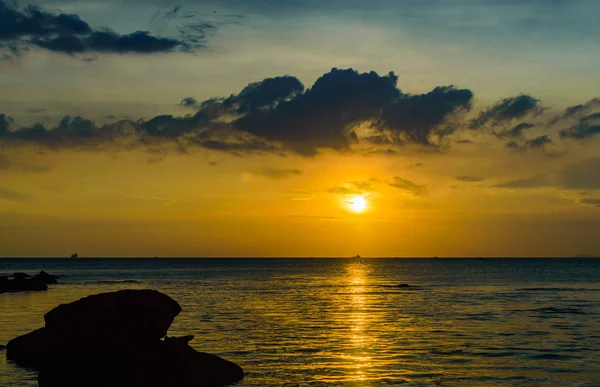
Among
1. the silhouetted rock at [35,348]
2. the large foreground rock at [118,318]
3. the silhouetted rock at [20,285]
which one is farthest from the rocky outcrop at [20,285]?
the large foreground rock at [118,318]

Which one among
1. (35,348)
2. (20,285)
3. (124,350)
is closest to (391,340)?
(124,350)

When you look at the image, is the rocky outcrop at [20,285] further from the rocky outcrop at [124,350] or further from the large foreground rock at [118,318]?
the rocky outcrop at [124,350]

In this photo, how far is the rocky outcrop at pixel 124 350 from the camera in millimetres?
35156

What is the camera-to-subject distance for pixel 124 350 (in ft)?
117

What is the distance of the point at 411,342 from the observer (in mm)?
52781

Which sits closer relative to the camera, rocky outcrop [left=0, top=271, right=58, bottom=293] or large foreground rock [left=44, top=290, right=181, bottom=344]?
large foreground rock [left=44, top=290, right=181, bottom=344]

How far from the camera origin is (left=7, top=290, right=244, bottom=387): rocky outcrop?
35.2 m

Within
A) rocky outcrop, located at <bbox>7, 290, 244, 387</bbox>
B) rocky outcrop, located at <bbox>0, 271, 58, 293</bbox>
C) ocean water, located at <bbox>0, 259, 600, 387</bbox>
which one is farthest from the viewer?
rocky outcrop, located at <bbox>0, 271, 58, 293</bbox>

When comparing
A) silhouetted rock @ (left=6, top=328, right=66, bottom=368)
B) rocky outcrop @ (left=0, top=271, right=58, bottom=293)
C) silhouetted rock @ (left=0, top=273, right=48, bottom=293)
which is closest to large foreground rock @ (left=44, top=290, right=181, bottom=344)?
silhouetted rock @ (left=6, top=328, right=66, bottom=368)

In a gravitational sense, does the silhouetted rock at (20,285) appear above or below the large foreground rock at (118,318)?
below

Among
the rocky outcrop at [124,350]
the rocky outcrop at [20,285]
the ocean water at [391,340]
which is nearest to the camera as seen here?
the rocky outcrop at [124,350]

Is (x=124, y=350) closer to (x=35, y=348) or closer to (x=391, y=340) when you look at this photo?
(x=35, y=348)

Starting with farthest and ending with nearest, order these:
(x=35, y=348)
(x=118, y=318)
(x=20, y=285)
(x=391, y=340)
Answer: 1. (x=20, y=285)
2. (x=391, y=340)
3. (x=35, y=348)
4. (x=118, y=318)

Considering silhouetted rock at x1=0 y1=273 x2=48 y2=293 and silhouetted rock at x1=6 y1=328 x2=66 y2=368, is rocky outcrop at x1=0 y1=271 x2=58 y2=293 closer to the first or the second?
silhouetted rock at x1=0 y1=273 x2=48 y2=293
